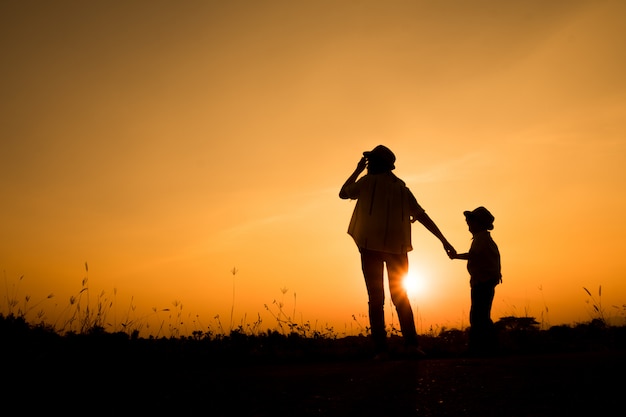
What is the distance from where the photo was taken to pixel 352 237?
19.2 feet

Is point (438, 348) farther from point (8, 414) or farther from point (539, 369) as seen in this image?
point (8, 414)

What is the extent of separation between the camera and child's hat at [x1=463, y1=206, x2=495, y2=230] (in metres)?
7.12

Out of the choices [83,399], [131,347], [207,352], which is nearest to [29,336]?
[131,347]

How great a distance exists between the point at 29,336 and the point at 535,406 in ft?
18.1

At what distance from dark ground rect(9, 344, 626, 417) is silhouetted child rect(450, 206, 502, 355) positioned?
2280 millimetres

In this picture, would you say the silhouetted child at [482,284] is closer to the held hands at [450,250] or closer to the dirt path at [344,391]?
the held hands at [450,250]

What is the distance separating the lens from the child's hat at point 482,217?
23.4 ft

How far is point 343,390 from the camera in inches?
126

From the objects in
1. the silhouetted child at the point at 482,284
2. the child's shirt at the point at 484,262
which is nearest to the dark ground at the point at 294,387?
the silhouetted child at the point at 482,284

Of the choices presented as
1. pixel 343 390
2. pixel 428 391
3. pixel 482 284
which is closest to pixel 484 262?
pixel 482 284

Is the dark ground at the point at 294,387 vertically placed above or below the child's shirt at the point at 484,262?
below

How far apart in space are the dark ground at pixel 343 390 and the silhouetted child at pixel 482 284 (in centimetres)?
228

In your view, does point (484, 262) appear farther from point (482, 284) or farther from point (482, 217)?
point (482, 217)

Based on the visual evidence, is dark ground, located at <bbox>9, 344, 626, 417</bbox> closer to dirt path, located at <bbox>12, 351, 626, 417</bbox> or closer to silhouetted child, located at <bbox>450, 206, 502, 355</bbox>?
dirt path, located at <bbox>12, 351, 626, 417</bbox>
